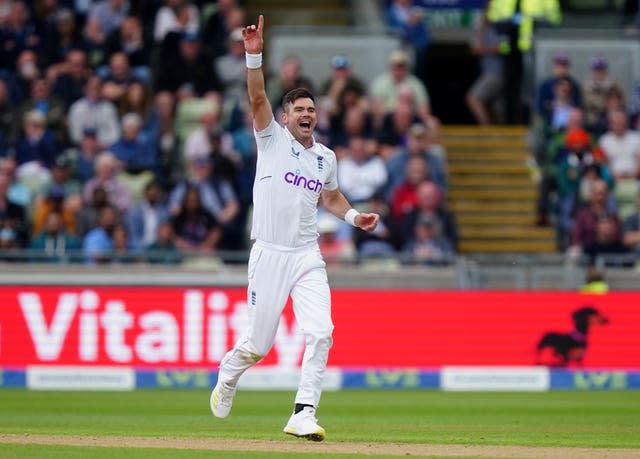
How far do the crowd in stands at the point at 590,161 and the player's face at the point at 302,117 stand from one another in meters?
8.96

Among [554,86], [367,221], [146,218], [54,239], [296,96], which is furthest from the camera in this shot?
[554,86]

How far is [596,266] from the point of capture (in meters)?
18.5

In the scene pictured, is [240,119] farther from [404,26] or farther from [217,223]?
[404,26]

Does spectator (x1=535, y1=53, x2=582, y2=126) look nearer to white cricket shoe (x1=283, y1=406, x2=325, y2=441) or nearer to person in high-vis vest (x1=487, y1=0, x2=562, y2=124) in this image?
person in high-vis vest (x1=487, y1=0, x2=562, y2=124)

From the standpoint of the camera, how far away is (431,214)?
63.9 ft

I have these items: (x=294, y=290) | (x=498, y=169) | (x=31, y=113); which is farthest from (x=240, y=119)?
(x=294, y=290)

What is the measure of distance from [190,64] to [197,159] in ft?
6.92

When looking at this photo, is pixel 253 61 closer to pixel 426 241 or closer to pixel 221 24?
pixel 426 241

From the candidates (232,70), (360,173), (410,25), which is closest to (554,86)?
(410,25)

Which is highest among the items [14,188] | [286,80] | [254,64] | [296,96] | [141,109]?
[254,64]

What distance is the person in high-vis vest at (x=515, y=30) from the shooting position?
23.5 m

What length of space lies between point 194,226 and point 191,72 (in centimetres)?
291

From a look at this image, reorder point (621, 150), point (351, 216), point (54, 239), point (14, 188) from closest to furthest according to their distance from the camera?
point (351, 216)
point (54, 239)
point (14, 188)
point (621, 150)

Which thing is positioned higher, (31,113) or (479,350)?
(31,113)
